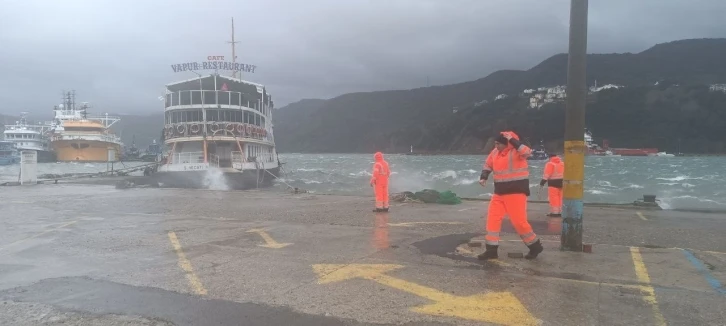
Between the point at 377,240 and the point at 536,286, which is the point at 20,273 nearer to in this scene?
the point at 377,240

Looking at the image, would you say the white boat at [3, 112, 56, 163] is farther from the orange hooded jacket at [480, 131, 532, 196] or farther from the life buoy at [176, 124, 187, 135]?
the orange hooded jacket at [480, 131, 532, 196]

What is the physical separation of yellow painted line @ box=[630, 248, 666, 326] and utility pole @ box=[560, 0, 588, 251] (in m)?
0.77

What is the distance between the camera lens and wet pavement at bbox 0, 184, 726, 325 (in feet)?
13.6

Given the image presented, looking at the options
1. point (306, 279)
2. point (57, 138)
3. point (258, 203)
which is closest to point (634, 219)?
point (306, 279)

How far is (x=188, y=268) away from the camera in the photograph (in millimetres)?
5867

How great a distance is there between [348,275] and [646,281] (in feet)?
9.79

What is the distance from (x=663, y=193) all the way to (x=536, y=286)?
3933 cm

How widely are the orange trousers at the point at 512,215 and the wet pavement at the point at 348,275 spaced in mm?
285

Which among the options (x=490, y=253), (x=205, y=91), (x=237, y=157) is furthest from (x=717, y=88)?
(x=490, y=253)

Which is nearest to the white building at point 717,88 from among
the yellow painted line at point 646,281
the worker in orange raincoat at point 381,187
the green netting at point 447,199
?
the green netting at point 447,199

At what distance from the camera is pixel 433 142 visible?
140m

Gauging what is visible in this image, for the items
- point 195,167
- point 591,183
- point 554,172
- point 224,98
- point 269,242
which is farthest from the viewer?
point 591,183

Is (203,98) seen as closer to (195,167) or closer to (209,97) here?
(209,97)

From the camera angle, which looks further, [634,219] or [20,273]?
[634,219]
